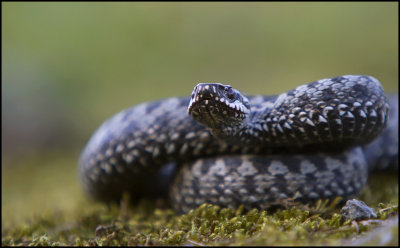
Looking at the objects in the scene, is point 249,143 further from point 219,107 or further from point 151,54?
point 151,54

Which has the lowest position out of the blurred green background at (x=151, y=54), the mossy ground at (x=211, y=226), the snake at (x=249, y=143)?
the mossy ground at (x=211, y=226)

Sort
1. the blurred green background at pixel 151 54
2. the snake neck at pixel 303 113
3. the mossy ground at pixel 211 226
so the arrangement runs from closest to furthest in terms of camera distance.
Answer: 1. the mossy ground at pixel 211 226
2. the snake neck at pixel 303 113
3. the blurred green background at pixel 151 54

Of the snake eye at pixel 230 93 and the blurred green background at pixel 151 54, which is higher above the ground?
the blurred green background at pixel 151 54

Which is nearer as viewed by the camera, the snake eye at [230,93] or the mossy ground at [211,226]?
the mossy ground at [211,226]

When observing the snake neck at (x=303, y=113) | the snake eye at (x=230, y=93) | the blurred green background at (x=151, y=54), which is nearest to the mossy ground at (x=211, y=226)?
the snake neck at (x=303, y=113)

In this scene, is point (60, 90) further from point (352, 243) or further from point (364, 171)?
point (352, 243)

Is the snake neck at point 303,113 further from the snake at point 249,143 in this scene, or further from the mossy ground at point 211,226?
the mossy ground at point 211,226

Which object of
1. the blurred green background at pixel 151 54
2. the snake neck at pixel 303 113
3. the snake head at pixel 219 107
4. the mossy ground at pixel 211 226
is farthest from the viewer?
the blurred green background at pixel 151 54
